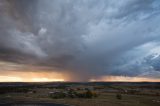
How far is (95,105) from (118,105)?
956 centimetres

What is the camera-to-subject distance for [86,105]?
84.2m

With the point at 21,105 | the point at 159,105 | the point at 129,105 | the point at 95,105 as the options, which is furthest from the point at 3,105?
the point at 159,105

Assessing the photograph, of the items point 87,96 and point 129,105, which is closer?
point 129,105

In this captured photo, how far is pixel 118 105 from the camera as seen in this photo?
281 feet

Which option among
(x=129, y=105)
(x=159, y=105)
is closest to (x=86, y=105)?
(x=129, y=105)

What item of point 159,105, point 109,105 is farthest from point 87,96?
point 159,105

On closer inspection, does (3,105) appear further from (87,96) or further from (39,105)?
(87,96)

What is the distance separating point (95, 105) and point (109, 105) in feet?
19.4

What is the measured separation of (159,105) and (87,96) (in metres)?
44.6

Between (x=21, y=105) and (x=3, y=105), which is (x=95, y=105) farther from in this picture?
(x=3, y=105)

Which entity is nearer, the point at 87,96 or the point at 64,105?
the point at 64,105

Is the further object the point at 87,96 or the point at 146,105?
the point at 87,96

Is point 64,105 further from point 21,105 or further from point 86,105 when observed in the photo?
point 21,105

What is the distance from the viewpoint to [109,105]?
85500mm
